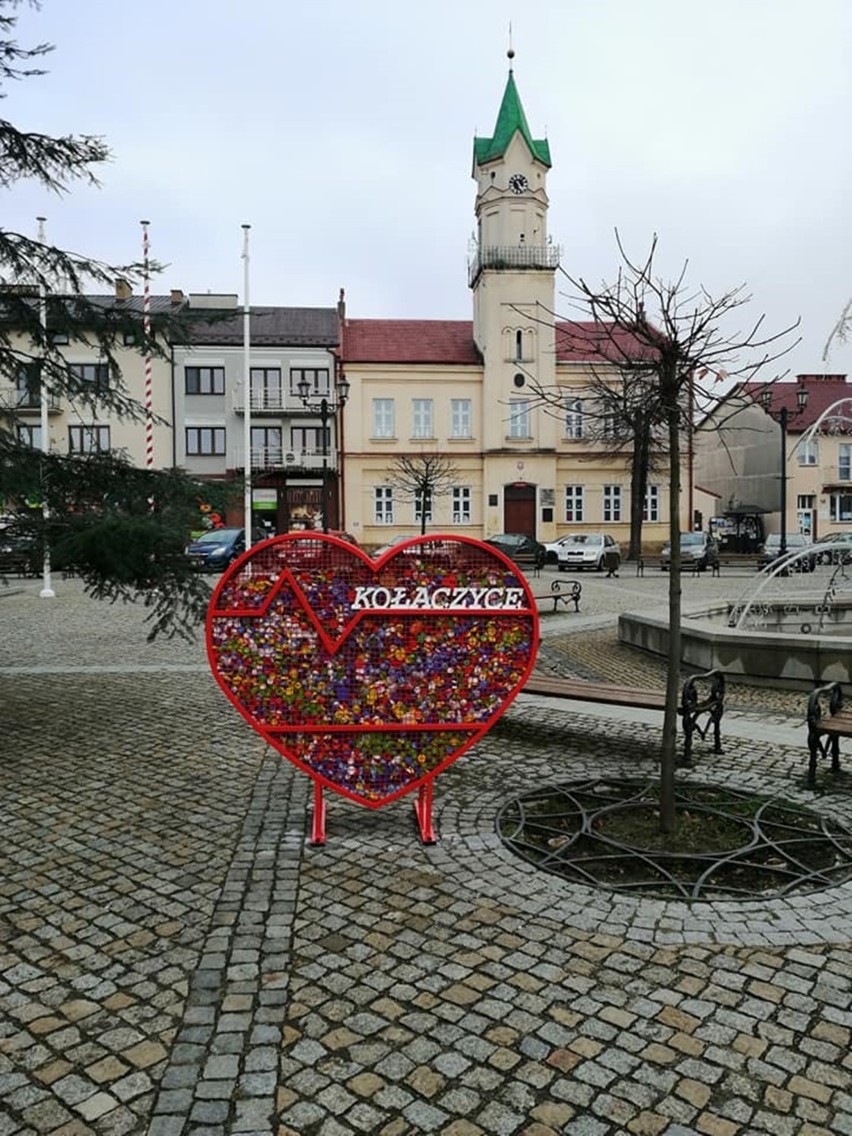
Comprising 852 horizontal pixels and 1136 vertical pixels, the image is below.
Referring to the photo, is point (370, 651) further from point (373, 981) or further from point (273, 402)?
point (273, 402)

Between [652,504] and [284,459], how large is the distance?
1944 cm

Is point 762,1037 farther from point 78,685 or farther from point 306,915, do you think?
point 78,685

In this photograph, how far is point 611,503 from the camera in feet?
153

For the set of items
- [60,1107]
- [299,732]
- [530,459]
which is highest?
[530,459]

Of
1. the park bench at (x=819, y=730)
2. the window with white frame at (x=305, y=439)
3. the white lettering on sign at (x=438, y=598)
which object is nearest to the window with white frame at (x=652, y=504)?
the window with white frame at (x=305, y=439)

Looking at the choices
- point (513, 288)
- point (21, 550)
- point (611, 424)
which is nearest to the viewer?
point (21, 550)

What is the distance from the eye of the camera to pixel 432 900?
4.87m

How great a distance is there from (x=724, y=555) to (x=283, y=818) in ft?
137

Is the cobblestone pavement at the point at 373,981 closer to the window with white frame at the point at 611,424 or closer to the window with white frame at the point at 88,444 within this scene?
the window with white frame at the point at 611,424

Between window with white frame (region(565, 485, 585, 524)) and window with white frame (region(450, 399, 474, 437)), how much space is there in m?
5.90

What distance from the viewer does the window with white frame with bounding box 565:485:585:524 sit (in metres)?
46.2

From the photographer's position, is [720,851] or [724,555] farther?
[724,555]

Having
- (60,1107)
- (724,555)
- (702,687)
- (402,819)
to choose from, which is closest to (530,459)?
(724,555)

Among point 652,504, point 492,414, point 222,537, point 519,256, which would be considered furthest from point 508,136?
point 222,537
